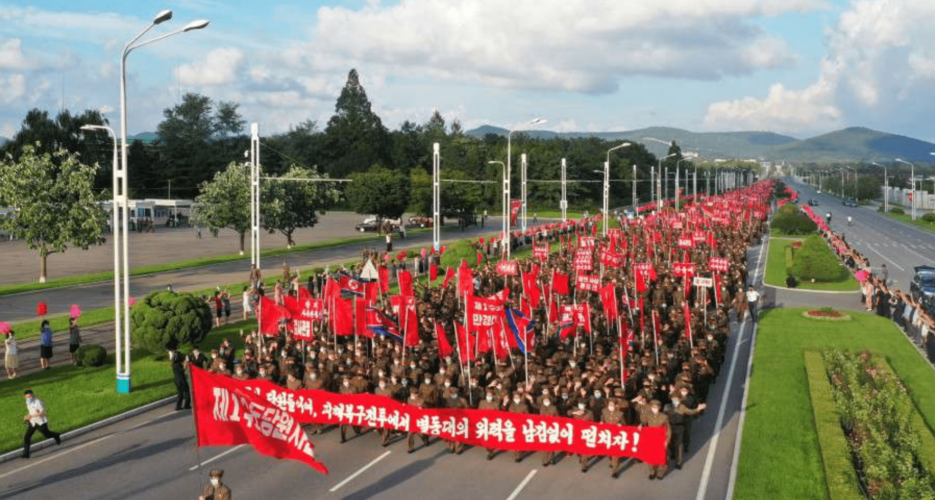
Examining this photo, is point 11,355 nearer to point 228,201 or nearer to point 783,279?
point 228,201

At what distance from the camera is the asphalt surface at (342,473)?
14.4 meters

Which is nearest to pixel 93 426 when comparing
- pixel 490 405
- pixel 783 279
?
pixel 490 405

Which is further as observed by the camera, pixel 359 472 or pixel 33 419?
pixel 33 419

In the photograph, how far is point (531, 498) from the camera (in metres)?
14.1

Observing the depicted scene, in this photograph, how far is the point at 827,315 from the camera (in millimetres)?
31875

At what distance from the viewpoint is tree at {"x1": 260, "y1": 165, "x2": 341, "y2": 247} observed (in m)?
54.8

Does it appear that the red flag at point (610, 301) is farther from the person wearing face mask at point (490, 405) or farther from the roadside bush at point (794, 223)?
the roadside bush at point (794, 223)

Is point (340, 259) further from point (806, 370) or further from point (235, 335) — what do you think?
point (806, 370)

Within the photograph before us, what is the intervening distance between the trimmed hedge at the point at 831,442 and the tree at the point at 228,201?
38655mm

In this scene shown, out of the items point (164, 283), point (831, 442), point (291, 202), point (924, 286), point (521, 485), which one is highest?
point (291, 202)

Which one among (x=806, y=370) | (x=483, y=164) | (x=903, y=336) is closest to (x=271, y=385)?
(x=806, y=370)

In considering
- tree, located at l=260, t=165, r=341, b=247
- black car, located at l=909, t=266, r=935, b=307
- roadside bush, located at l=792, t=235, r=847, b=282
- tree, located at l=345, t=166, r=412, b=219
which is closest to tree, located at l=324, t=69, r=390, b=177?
tree, located at l=345, t=166, r=412, b=219

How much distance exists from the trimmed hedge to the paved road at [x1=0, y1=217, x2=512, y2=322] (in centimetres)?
2386

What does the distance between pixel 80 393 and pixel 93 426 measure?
2838mm
